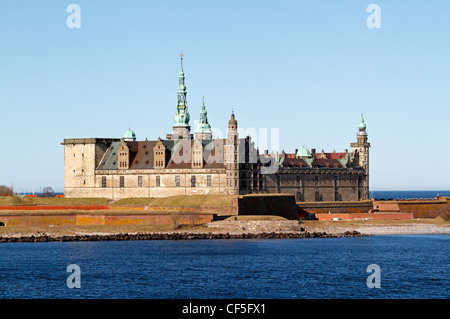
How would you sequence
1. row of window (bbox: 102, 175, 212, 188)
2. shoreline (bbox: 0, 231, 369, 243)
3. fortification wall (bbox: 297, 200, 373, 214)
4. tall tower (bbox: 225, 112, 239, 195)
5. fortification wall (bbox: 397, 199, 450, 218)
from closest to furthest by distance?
shoreline (bbox: 0, 231, 369, 243) < tall tower (bbox: 225, 112, 239, 195) < row of window (bbox: 102, 175, 212, 188) < fortification wall (bbox: 297, 200, 373, 214) < fortification wall (bbox: 397, 199, 450, 218)

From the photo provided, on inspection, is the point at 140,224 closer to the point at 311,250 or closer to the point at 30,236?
the point at 30,236

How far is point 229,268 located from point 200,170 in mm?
51129

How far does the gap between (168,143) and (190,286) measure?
69975 mm

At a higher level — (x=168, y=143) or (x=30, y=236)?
(x=168, y=143)

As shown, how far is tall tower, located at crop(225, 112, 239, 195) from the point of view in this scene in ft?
400

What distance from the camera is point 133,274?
233 ft

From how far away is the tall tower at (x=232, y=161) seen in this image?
122 meters

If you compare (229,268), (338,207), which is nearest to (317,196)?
(338,207)

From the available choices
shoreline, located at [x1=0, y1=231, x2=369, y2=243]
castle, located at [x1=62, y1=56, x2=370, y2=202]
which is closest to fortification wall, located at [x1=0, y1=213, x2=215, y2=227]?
shoreline, located at [x1=0, y1=231, x2=369, y2=243]

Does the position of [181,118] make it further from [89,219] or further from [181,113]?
[89,219]

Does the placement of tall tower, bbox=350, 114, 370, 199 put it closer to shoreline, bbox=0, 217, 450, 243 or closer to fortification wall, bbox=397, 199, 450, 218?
fortification wall, bbox=397, 199, 450, 218
